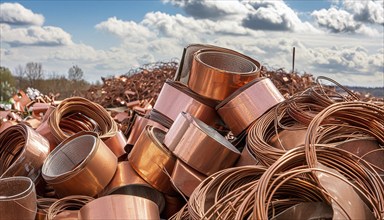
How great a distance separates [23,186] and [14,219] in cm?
33

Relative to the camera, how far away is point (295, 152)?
91.7 inches

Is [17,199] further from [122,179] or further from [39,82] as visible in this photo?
[39,82]

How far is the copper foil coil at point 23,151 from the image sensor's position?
12.0ft

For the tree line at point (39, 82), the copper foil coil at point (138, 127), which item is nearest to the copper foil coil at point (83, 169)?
the copper foil coil at point (138, 127)

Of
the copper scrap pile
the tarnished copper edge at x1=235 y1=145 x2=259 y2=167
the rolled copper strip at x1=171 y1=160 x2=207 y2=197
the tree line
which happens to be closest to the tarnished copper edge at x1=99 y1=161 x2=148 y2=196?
the copper scrap pile

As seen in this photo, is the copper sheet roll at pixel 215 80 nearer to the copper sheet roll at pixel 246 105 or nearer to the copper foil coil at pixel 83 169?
the copper sheet roll at pixel 246 105

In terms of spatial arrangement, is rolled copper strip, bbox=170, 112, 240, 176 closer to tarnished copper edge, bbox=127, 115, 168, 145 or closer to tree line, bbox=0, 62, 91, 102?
tarnished copper edge, bbox=127, 115, 168, 145

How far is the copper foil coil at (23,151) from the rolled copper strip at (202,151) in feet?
3.65

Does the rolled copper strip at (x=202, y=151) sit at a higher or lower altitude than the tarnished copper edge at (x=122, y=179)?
higher

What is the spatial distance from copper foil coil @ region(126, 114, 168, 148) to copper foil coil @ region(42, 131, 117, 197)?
0.45 m

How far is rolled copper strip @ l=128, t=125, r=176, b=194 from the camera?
137 inches

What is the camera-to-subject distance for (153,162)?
3.48 m

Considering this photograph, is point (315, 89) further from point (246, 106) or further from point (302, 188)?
point (302, 188)

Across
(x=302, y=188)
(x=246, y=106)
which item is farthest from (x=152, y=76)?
(x=302, y=188)
